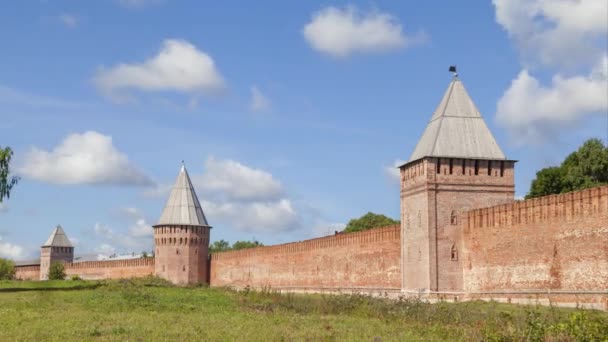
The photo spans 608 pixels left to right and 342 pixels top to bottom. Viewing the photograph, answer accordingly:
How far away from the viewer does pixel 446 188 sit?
25.1 m

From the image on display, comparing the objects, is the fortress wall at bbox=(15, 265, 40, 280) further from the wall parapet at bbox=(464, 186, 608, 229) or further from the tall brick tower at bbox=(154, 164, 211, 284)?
the wall parapet at bbox=(464, 186, 608, 229)

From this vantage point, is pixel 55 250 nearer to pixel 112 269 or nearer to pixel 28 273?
pixel 28 273

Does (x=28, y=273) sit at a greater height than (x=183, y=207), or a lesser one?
A: lesser

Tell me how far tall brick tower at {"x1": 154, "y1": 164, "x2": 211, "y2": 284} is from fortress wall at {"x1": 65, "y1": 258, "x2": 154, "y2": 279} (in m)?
2.84

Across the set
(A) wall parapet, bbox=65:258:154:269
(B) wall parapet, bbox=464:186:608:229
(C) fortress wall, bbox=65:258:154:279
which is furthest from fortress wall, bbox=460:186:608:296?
(A) wall parapet, bbox=65:258:154:269

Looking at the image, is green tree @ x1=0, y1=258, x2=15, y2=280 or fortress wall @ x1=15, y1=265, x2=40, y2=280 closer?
green tree @ x1=0, y1=258, x2=15, y2=280

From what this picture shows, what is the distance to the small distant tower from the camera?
69312 mm

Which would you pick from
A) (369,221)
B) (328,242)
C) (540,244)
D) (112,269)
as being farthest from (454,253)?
(112,269)

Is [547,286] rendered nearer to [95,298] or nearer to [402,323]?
[402,323]

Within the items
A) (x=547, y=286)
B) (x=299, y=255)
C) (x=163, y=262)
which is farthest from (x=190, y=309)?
(x=163, y=262)

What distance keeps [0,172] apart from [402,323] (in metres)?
18.9

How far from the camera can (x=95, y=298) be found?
2055 centimetres

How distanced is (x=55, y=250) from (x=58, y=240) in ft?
3.58

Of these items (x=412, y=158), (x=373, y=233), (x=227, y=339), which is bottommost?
(x=227, y=339)
